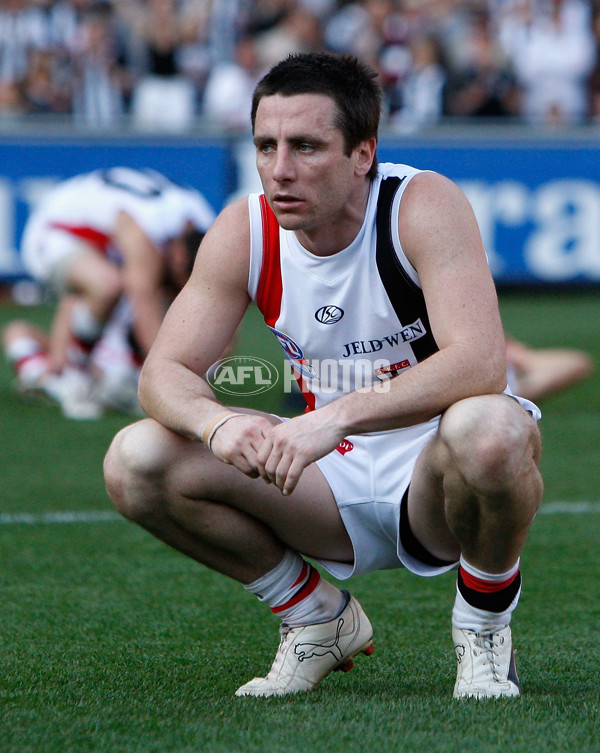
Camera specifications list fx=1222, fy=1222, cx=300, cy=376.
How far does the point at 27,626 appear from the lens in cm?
346

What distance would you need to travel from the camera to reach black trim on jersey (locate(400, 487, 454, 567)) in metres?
2.99

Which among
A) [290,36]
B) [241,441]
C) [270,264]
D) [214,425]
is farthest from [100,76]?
[241,441]

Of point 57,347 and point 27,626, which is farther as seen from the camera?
point 57,347

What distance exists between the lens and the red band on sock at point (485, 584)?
2.80 meters

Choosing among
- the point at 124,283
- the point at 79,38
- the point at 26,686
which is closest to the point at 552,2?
the point at 79,38

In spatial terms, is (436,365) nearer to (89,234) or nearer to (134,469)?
(134,469)

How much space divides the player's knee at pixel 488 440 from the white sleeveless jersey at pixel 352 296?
242 millimetres

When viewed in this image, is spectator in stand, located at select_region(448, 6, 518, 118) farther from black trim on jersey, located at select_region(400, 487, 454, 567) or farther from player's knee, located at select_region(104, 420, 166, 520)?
player's knee, located at select_region(104, 420, 166, 520)

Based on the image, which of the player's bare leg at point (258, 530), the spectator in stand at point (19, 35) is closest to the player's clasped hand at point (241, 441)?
the player's bare leg at point (258, 530)

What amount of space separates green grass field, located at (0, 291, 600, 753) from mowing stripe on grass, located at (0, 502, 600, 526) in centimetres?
1

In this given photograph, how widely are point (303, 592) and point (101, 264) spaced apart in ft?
16.3

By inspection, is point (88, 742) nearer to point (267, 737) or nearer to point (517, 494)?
point (267, 737)

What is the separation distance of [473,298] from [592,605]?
1.33 m

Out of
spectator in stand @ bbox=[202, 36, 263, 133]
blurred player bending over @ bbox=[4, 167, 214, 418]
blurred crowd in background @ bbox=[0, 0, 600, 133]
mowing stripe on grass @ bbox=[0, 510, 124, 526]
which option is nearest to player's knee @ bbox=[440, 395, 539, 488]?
mowing stripe on grass @ bbox=[0, 510, 124, 526]
